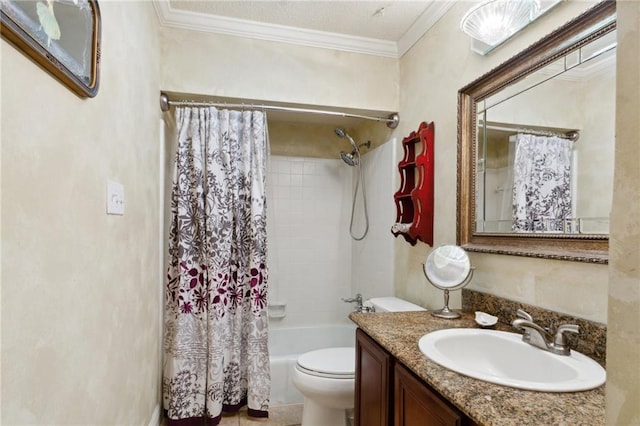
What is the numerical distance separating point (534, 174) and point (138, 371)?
6.31 ft

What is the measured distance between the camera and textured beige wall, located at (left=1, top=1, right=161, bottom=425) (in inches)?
27.8

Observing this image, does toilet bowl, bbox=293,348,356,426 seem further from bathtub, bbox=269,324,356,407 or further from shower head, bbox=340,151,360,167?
shower head, bbox=340,151,360,167

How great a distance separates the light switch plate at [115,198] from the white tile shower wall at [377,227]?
1632 mm

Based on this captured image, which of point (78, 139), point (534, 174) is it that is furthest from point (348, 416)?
point (78, 139)

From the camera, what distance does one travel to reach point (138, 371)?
1.62 metres

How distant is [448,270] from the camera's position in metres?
1.52

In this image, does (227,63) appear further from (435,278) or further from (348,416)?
(348,416)

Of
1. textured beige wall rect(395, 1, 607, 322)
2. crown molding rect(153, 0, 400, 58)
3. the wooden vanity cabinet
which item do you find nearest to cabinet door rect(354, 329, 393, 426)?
the wooden vanity cabinet

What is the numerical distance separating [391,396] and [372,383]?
0.15 m

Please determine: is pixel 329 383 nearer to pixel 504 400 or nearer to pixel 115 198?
pixel 504 400

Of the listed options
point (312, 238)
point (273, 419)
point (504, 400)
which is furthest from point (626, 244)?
point (312, 238)

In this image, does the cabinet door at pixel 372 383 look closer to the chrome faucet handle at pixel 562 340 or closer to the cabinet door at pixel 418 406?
the cabinet door at pixel 418 406

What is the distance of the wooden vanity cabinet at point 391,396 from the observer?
88 centimetres

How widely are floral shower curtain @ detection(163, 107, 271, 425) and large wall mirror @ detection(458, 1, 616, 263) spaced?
124 cm
